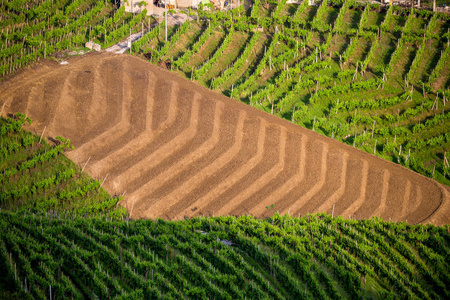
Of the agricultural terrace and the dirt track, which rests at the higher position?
the agricultural terrace

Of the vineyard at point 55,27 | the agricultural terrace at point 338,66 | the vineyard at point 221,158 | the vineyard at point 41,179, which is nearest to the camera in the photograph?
the vineyard at point 221,158

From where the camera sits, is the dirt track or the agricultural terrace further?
the agricultural terrace

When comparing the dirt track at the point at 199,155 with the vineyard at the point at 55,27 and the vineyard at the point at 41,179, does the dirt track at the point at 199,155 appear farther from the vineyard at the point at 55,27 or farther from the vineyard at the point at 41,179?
the vineyard at the point at 55,27

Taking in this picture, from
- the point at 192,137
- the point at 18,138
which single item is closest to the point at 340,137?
the point at 192,137

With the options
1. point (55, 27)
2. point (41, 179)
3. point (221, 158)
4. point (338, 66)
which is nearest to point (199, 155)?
point (221, 158)

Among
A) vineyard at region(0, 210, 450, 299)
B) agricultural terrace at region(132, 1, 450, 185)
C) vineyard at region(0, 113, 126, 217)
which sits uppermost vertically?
agricultural terrace at region(132, 1, 450, 185)

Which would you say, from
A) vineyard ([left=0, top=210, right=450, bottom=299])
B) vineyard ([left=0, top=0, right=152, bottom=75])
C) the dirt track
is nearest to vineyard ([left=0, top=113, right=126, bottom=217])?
the dirt track

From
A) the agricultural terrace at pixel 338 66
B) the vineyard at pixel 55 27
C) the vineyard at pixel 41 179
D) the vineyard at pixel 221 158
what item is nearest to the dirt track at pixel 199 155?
the vineyard at pixel 221 158

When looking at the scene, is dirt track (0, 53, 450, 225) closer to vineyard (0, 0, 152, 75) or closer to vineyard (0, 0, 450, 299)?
vineyard (0, 0, 450, 299)
